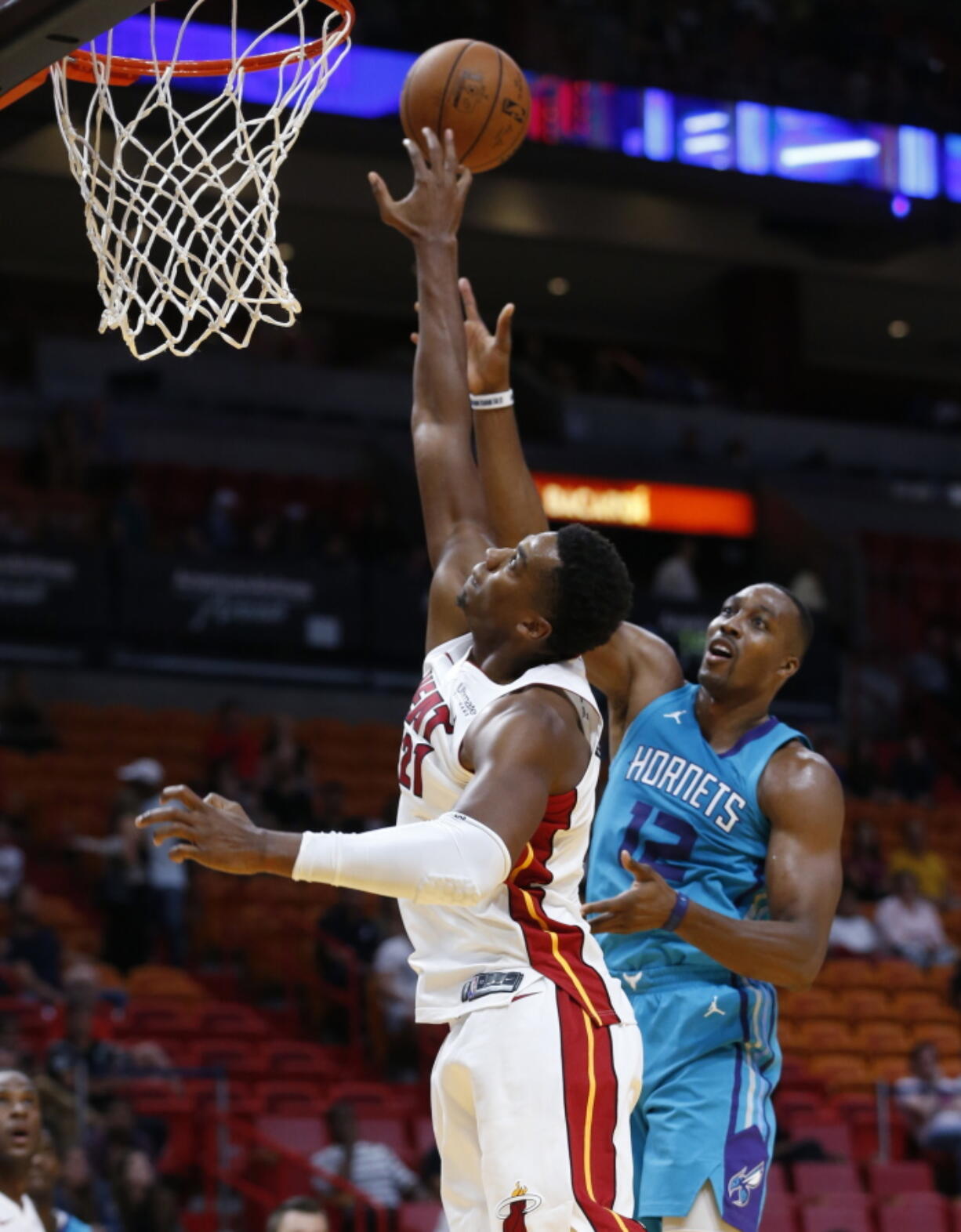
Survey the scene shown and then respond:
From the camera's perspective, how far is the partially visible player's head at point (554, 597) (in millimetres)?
3824

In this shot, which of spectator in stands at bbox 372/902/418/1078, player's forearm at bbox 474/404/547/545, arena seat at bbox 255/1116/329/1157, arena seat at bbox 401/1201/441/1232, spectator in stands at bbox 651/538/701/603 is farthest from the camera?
spectator in stands at bbox 651/538/701/603

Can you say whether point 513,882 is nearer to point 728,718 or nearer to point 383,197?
point 728,718

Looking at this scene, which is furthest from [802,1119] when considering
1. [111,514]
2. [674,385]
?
[674,385]

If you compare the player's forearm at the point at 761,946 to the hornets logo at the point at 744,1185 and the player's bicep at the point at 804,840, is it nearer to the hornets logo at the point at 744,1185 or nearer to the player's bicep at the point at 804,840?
the player's bicep at the point at 804,840

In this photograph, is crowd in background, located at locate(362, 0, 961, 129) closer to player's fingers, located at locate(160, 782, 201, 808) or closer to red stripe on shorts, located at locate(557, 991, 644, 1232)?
red stripe on shorts, located at locate(557, 991, 644, 1232)

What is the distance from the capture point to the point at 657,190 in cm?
1733

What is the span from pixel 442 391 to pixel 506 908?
57.7 inches

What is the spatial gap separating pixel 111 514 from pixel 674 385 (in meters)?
6.81

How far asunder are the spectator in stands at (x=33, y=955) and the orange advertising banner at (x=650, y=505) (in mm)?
8669

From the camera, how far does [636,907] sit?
377 cm

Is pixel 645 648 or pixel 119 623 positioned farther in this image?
pixel 119 623

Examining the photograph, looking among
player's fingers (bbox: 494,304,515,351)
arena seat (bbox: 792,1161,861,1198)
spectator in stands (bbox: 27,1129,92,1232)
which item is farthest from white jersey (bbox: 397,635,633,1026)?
arena seat (bbox: 792,1161,861,1198)

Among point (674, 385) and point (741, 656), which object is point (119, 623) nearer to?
point (674, 385)

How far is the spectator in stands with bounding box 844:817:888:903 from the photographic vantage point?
45.7 feet
